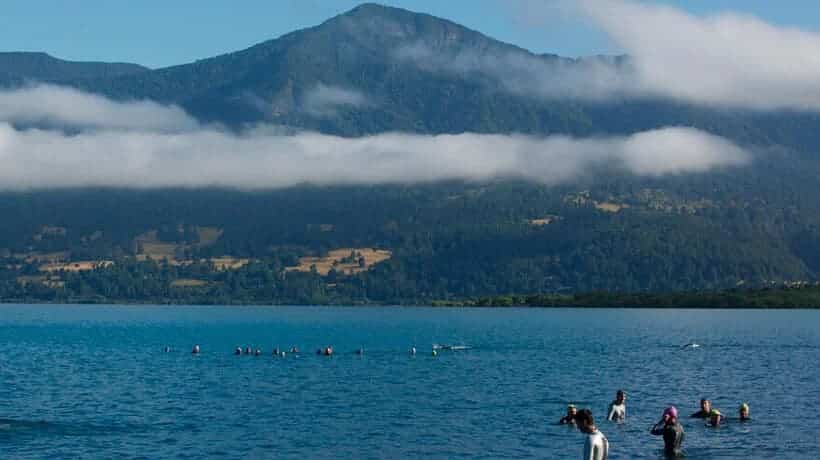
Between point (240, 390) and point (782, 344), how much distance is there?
10736 centimetres

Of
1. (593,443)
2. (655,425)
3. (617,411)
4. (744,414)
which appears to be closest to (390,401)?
(617,411)

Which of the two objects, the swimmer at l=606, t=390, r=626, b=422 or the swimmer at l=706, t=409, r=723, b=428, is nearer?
the swimmer at l=706, t=409, r=723, b=428

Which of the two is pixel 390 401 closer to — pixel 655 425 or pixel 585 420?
pixel 655 425

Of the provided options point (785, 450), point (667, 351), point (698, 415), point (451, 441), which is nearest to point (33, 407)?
point (451, 441)

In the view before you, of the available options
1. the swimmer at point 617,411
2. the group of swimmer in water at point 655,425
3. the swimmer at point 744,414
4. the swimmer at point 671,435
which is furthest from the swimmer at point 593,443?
the swimmer at point 744,414

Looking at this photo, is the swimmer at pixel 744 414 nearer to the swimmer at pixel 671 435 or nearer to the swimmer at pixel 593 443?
the swimmer at pixel 671 435

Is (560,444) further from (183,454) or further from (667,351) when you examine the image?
(667,351)

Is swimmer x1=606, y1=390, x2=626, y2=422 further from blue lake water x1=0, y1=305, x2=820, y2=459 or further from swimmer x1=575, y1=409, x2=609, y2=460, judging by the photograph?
swimmer x1=575, y1=409, x2=609, y2=460

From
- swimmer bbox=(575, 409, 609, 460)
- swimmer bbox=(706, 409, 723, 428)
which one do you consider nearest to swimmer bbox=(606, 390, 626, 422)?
swimmer bbox=(706, 409, 723, 428)

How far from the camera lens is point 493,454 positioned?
72.8m

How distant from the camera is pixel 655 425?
249 feet

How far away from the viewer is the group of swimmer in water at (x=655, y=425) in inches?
1629

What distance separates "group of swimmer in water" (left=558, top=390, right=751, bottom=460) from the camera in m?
41.4

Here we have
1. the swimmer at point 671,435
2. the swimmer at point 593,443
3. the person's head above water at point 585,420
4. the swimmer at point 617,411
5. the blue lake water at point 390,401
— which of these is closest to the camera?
the person's head above water at point 585,420
